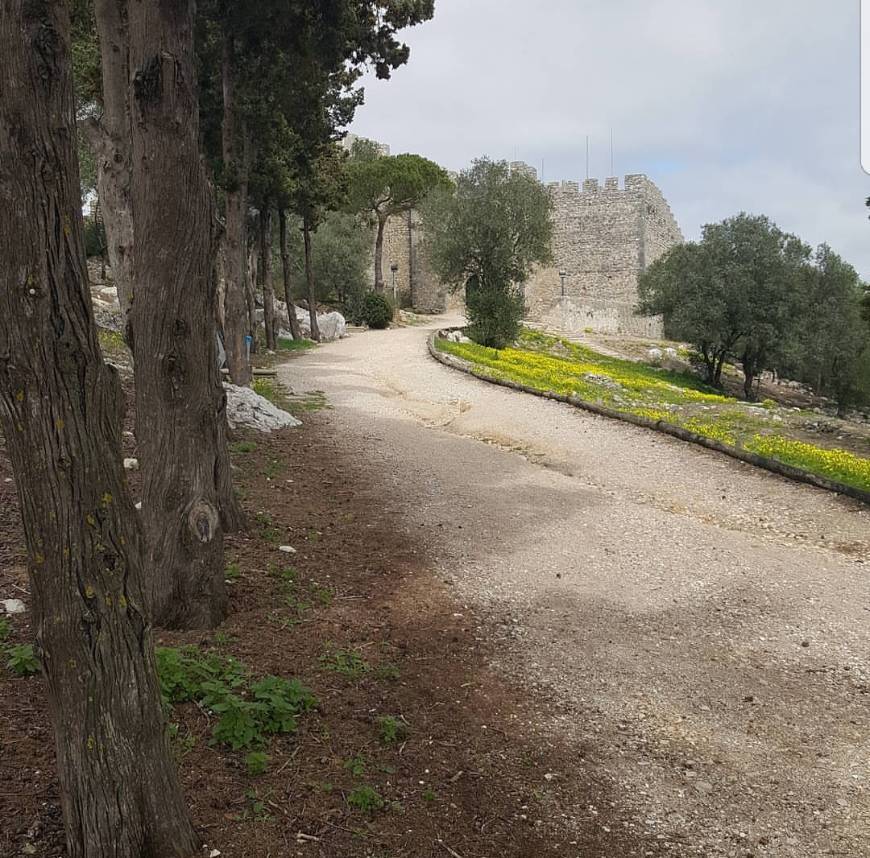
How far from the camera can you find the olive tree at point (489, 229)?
101 feet

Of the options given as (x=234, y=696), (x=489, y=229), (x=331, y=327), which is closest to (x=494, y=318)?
(x=489, y=229)

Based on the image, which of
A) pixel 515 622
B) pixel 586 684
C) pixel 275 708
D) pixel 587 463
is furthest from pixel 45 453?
pixel 587 463

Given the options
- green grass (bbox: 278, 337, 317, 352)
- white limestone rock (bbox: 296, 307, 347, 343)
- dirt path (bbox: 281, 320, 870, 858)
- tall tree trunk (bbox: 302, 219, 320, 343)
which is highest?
tall tree trunk (bbox: 302, 219, 320, 343)

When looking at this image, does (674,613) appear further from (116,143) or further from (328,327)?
(328,327)

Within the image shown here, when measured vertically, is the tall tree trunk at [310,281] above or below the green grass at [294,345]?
above

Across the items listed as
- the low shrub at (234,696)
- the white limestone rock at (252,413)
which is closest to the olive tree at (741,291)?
the white limestone rock at (252,413)

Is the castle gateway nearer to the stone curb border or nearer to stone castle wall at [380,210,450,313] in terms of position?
stone castle wall at [380,210,450,313]

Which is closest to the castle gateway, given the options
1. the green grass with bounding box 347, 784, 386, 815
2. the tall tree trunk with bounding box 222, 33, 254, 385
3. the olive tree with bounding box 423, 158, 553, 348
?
the olive tree with bounding box 423, 158, 553, 348

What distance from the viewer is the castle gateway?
45.8 m

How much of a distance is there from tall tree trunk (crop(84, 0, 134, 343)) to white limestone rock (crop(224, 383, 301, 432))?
3.44 m

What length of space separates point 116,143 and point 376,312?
28.9 m

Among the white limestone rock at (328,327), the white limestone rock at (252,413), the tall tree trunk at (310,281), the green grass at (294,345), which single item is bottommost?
the white limestone rock at (252,413)

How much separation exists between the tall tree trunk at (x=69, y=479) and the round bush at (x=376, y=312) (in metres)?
34.2

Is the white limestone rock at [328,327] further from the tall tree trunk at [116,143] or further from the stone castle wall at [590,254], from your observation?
the tall tree trunk at [116,143]
